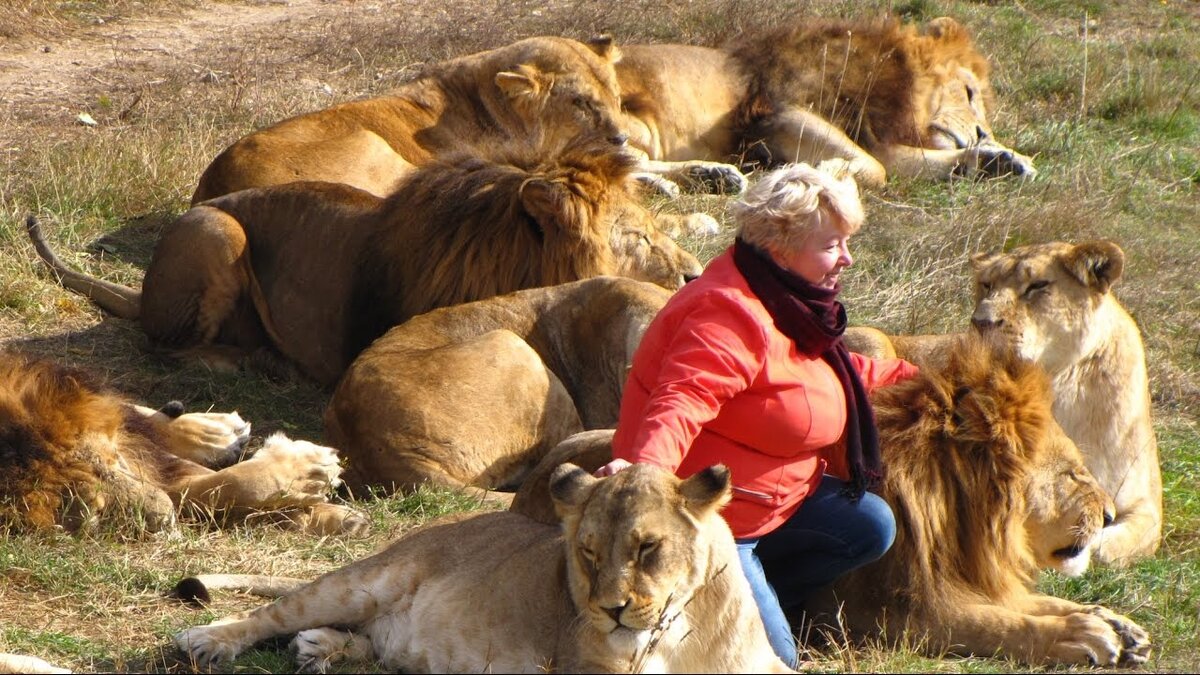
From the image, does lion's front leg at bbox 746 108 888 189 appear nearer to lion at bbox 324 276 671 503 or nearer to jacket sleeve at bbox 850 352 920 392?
lion at bbox 324 276 671 503

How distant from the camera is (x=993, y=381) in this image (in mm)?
4141

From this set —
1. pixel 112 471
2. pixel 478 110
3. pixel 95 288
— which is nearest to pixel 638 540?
pixel 112 471

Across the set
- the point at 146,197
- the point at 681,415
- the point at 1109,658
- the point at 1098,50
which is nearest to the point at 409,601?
the point at 681,415

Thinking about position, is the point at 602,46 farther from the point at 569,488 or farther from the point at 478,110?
the point at 569,488

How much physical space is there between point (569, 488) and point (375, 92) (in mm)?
7951

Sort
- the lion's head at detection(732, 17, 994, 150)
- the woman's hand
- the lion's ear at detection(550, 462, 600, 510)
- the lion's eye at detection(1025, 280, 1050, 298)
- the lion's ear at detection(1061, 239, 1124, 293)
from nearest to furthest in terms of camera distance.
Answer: the lion's ear at detection(550, 462, 600, 510)
the woman's hand
the lion's ear at detection(1061, 239, 1124, 293)
the lion's eye at detection(1025, 280, 1050, 298)
the lion's head at detection(732, 17, 994, 150)

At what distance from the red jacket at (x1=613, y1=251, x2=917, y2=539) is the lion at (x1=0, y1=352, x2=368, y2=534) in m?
1.44

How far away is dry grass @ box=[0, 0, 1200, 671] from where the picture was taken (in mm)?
4418

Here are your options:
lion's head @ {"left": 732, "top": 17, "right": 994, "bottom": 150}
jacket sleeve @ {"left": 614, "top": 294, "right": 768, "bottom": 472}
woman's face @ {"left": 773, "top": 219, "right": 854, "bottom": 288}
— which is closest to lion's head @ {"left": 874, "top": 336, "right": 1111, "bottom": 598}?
woman's face @ {"left": 773, "top": 219, "right": 854, "bottom": 288}


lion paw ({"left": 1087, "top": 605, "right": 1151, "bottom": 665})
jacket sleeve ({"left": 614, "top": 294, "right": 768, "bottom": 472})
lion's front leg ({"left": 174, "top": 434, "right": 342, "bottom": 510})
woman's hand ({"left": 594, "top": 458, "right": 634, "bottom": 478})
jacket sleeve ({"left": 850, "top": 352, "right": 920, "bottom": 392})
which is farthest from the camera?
lion's front leg ({"left": 174, "top": 434, "right": 342, "bottom": 510})

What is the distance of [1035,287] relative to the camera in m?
5.32

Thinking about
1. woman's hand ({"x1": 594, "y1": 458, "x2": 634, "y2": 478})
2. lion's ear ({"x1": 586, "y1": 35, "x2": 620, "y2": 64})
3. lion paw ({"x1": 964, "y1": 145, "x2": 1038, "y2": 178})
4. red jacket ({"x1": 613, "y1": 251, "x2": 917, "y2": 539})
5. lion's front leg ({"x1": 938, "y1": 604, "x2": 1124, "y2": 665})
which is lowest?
lion paw ({"x1": 964, "y1": 145, "x2": 1038, "y2": 178})

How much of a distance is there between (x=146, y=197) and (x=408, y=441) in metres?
3.88

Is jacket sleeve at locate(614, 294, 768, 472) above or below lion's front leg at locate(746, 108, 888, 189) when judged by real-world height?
Answer: above
